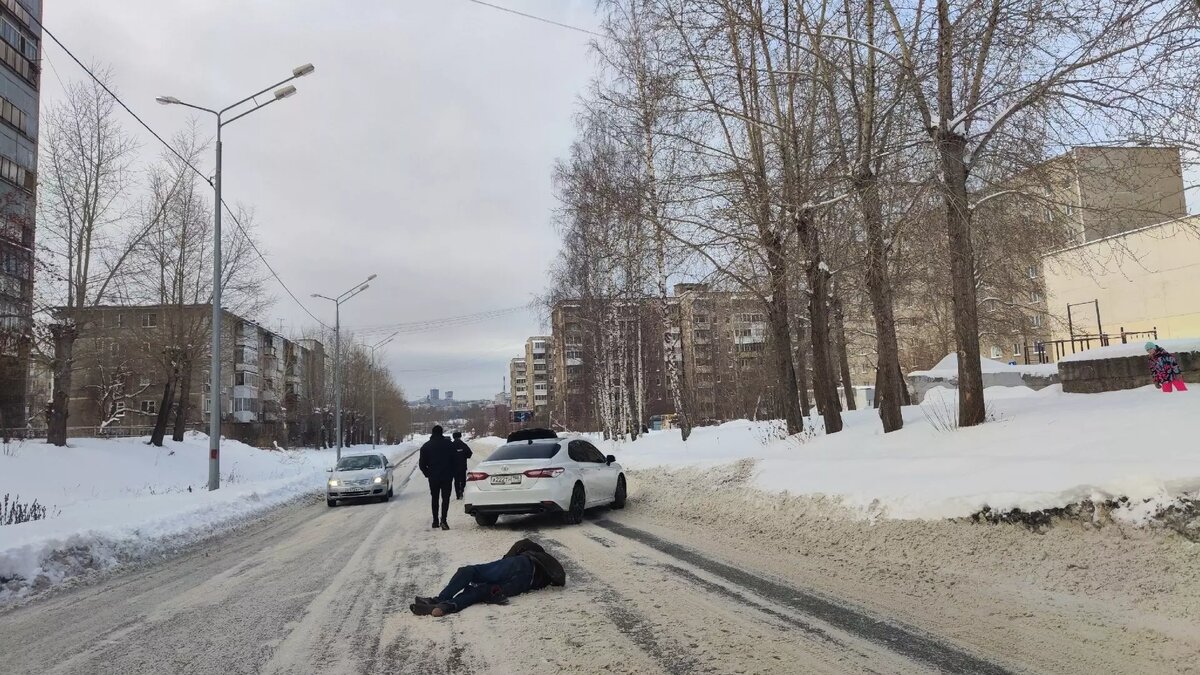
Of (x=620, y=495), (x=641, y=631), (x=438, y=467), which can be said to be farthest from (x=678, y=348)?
(x=641, y=631)

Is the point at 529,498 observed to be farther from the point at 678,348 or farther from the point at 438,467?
the point at 678,348

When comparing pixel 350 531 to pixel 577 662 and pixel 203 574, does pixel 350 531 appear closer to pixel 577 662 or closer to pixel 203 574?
pixel 203 574

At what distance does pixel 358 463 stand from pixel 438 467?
29.7ft

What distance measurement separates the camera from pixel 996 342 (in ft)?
118

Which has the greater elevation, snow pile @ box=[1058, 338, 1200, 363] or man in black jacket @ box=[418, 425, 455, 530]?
snow pile @ box=[1058, 338, 1200, 363]

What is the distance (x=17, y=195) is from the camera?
2052 centimetres

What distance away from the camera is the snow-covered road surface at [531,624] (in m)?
4.60

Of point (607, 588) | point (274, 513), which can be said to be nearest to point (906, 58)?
point (607, 588)

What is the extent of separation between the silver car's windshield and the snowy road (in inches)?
433

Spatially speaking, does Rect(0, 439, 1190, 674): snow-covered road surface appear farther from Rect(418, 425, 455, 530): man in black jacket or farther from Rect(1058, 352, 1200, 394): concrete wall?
Rect(1058, 352, 1200, 394): concrete wall

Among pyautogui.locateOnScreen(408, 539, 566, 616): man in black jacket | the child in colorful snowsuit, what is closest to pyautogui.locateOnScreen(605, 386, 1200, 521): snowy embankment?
the child in colorful snowsuit

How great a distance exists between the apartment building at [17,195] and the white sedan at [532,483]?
10.4 metres

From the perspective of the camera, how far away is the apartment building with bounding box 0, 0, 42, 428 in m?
20.1

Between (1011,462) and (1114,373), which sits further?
(1114,373)
